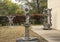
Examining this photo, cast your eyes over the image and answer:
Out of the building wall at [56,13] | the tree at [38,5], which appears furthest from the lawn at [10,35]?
the tree at [38,5]

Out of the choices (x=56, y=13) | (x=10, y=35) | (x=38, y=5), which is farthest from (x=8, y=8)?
(x=10, y=35)

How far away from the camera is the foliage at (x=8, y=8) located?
30075mm

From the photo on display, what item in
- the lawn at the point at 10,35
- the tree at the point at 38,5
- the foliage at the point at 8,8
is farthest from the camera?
the tree at the point at 38,5

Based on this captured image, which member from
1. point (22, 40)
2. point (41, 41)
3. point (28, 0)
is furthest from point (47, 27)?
point (28, 0)

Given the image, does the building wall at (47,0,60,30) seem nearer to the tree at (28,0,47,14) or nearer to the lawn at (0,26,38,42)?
the lawn at (0,26,38,42)

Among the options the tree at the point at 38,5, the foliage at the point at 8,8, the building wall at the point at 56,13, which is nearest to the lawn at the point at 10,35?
the building wall at the point at 56,13

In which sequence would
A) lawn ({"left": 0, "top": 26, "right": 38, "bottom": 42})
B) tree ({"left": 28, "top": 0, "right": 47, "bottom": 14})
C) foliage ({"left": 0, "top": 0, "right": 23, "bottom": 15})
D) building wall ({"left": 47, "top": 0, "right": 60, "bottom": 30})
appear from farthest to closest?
tree ({"left": 28, "top": 0, "right": 47, "bottom": 14})
foliage ({"left": 0, "top": 0, "right": 23, "bottom": 15})
building wall ({"left": 47, "top": 0, "right": 60, "bottom": 30})
lawn ({"left": 0, "top": 26, "right": 38, "bottom": 42})

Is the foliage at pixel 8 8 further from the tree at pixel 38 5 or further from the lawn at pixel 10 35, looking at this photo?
the lawn at pixel 10 35

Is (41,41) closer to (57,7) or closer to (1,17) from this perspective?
(57,7)

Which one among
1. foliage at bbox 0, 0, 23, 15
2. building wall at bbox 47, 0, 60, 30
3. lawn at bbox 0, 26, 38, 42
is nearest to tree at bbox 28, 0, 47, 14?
foliage at bbox 0, 0, 23, 15

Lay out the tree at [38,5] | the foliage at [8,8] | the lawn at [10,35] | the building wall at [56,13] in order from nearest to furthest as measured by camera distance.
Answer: the lawn at [10,35] < the building wall at [56,13] < the foliage at [8,8] < the tree at [38,5]

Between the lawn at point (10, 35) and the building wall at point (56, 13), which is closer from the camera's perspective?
the lawn at point (10, 35)

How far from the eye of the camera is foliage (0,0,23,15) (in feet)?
98.7

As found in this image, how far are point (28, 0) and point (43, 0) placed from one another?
9.13 ft
